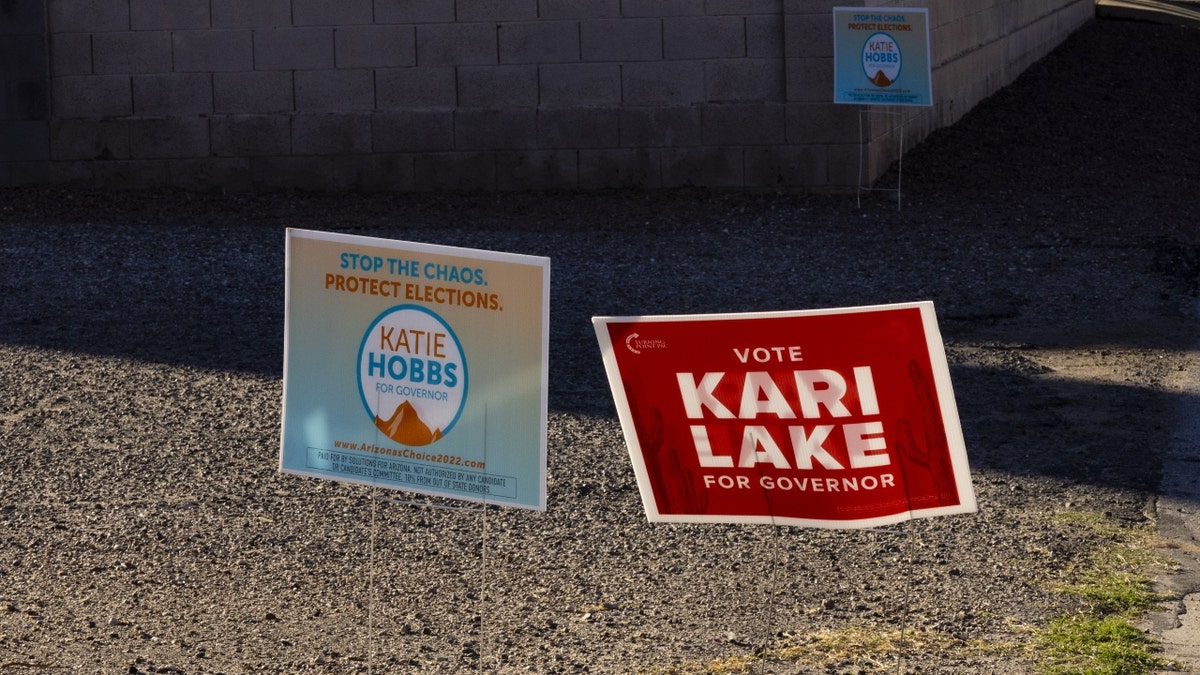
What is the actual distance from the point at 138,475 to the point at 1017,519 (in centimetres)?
367

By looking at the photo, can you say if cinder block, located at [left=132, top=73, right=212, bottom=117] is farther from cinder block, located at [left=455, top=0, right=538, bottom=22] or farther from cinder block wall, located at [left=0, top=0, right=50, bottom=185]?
cinder block, located at [left=455, top=0, right=538, bottom=22]

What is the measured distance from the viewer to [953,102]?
1517 cm

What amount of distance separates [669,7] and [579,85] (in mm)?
1028

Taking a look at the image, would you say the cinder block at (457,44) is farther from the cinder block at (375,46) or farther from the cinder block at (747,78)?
the cinder block at (747,78)

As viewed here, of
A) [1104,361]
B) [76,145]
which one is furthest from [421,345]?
[76,145]

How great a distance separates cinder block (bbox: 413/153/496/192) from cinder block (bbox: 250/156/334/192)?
0.82 m

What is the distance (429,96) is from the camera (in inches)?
498

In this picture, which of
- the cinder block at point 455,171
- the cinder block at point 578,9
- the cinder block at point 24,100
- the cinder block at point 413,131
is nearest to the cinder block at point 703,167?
the cinder block at point 578,9

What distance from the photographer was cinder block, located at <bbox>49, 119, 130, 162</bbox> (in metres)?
12.9

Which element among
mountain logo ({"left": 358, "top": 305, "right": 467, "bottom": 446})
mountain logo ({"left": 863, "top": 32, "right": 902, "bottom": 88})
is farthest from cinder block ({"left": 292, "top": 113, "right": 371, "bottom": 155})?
mountain logo ({"left": 358, "top": 305, "right": 467, "bottom": 446})

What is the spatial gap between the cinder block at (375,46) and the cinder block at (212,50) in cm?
82

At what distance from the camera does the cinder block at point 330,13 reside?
1249cm

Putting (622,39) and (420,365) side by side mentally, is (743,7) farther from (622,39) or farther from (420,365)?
(420,365)

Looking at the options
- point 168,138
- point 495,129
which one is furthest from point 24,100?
point 495,129
